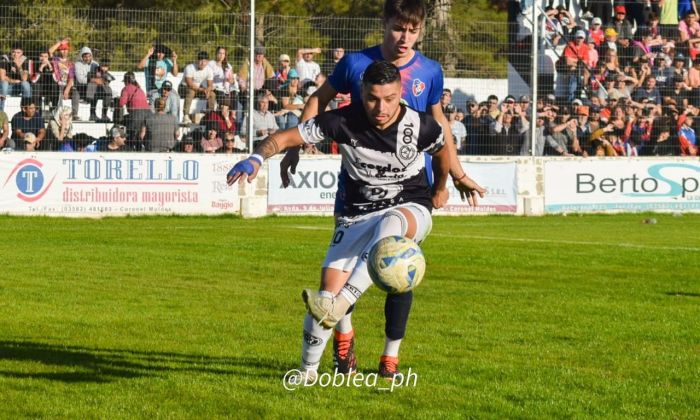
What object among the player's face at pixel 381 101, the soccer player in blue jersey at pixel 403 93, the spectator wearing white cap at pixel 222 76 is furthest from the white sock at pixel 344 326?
the spectator wearing white cap at pixel 222 76

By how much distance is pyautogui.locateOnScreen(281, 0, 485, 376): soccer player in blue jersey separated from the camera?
7449 mm

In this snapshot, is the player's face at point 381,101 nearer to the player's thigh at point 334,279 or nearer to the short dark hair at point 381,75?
the short dark hair at point 381,75

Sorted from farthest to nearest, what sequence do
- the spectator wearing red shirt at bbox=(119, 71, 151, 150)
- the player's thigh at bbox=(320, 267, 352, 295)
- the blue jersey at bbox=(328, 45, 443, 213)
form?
the spectator wearing red shirt at bbox=(119, 71, 151, 150) < the blue jersey at bbox=(328, 45, 443, 213) < the player's thigh at bbox=(320, 267, 352, 295)

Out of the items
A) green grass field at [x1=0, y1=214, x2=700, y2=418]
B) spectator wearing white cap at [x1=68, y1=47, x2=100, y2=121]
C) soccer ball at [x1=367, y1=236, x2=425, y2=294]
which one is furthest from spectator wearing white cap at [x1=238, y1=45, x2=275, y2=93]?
soccer ball at [x1=367, y1=236, x2=425, y2=294]

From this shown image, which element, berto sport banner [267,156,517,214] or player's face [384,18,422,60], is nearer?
player's face [384,18,422,60]

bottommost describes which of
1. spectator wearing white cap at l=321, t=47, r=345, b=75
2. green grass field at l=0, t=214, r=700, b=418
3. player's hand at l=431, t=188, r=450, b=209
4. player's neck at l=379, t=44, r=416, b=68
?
green grass field at l=0, t=214, r=700, b=418

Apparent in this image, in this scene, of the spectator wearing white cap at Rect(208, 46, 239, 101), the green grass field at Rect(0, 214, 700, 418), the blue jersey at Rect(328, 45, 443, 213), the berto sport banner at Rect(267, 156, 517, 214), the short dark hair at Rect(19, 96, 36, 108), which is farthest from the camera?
the berto sport banner at Rect(267, 156, 517, 214)

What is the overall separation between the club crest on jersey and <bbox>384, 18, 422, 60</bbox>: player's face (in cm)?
20

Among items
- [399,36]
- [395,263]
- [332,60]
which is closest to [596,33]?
[332,60]

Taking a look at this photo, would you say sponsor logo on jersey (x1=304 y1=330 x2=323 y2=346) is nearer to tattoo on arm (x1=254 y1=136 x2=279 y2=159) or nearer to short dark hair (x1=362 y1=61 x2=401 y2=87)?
tattoo on arm (x1=254 y1=136 x2=279 y2=159)

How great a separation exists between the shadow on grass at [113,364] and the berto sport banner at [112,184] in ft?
45.8

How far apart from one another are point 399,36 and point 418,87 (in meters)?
0.39

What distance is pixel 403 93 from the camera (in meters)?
7.73

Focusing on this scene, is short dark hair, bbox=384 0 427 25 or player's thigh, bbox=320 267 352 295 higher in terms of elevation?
short dark hair, bbox=384 0 427 25
